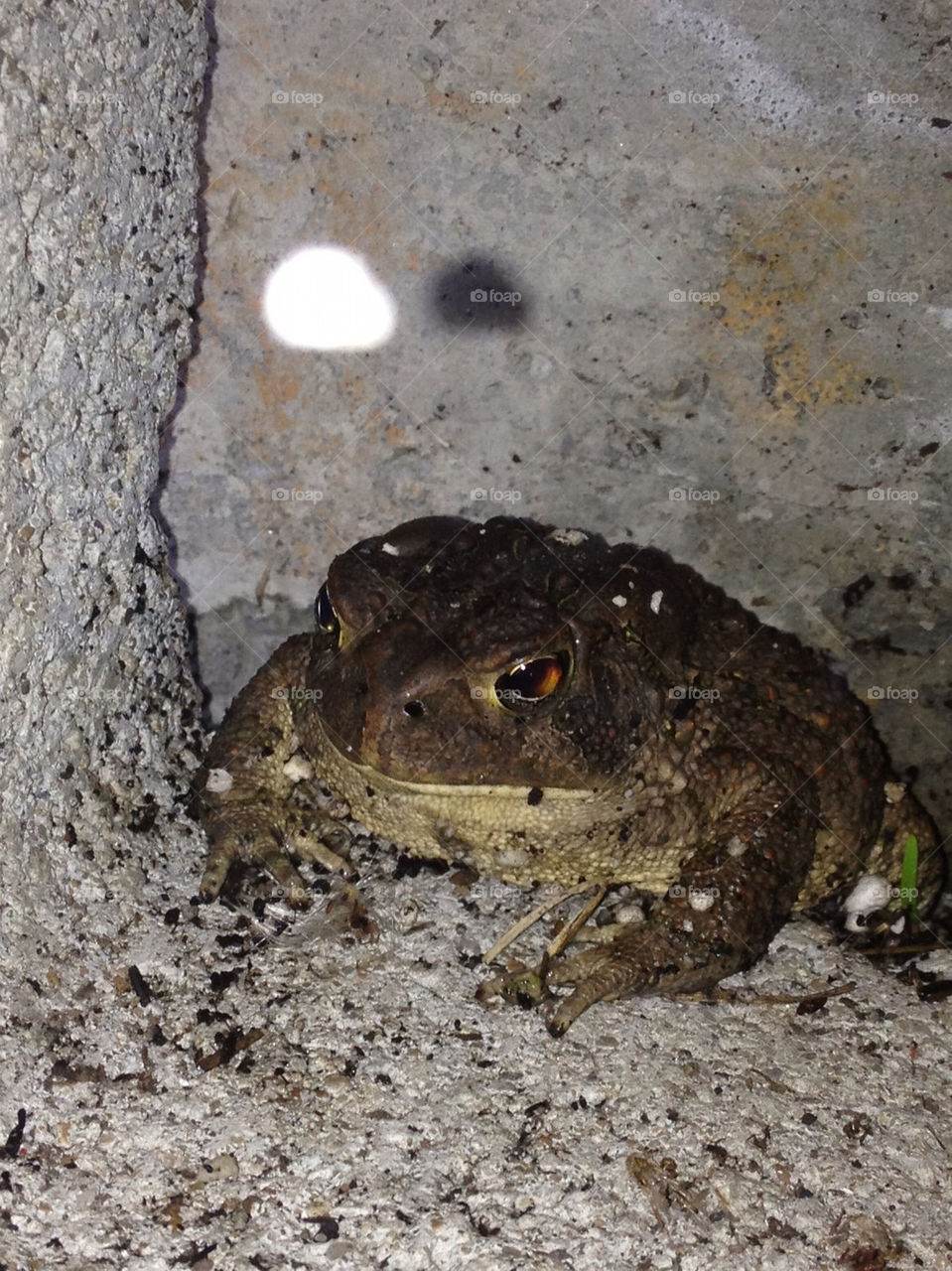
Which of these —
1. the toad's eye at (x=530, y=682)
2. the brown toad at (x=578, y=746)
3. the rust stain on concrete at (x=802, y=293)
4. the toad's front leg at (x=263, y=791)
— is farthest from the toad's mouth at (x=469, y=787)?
the rust stain on concrete at (x=802, y=293)

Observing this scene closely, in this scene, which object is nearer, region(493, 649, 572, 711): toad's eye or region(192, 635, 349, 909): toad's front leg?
region(493, 649, 572, 711): toad's eye

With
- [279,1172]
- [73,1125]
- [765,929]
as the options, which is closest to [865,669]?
[765,929]

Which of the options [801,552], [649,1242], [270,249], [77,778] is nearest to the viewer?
[649,1242]

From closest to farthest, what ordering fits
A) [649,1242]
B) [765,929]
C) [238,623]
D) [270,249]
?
[649,1242] → [765,929] → [270,249] → [238,623]

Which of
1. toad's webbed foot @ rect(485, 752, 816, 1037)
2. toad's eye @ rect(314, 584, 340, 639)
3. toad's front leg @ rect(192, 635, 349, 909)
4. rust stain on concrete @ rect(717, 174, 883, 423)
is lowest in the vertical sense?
toad's front leg @ rect(192, 635, 349, 909)

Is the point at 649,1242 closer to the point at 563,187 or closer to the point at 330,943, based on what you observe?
the point at 330,943

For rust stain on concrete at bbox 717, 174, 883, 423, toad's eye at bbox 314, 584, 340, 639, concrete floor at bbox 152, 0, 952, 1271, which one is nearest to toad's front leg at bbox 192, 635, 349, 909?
concrete floor at bbox 152, 0, 952, 1271

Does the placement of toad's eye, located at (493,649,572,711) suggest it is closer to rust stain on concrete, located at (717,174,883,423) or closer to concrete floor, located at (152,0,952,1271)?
concrete floor, located at (152,0,952,1271)
